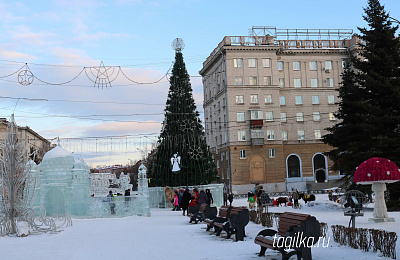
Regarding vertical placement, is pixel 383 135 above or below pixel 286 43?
below

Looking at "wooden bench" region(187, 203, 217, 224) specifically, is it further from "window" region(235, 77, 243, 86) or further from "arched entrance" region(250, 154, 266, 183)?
"window" region(235, 77, 243, 86)

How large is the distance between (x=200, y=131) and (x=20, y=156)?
25162mm

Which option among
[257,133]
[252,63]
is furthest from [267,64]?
[257,133]

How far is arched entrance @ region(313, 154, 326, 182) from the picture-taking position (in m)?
65.7

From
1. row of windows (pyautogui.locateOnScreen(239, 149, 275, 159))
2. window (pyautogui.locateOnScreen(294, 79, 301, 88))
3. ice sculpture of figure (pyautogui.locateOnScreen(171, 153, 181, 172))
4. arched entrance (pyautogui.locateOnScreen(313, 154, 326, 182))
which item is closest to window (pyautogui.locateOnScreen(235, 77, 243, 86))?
window (pyautogui.locateOnScreen(294, 79, 301, 88))

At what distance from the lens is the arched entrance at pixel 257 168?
204 ft

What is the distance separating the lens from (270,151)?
63.4 m

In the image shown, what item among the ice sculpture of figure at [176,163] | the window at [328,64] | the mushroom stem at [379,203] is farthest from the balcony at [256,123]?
the mushroom stem at [379,203]

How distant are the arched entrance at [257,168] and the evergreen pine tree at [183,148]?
21484 millimetres

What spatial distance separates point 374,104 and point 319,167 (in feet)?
137

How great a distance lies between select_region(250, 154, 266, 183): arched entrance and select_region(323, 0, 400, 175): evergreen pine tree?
34317mm

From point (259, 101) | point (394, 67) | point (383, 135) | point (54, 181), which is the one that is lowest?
point (54, 181)

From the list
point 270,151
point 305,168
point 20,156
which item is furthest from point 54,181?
point 305,168

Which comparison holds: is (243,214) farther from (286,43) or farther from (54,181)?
(286,43)
